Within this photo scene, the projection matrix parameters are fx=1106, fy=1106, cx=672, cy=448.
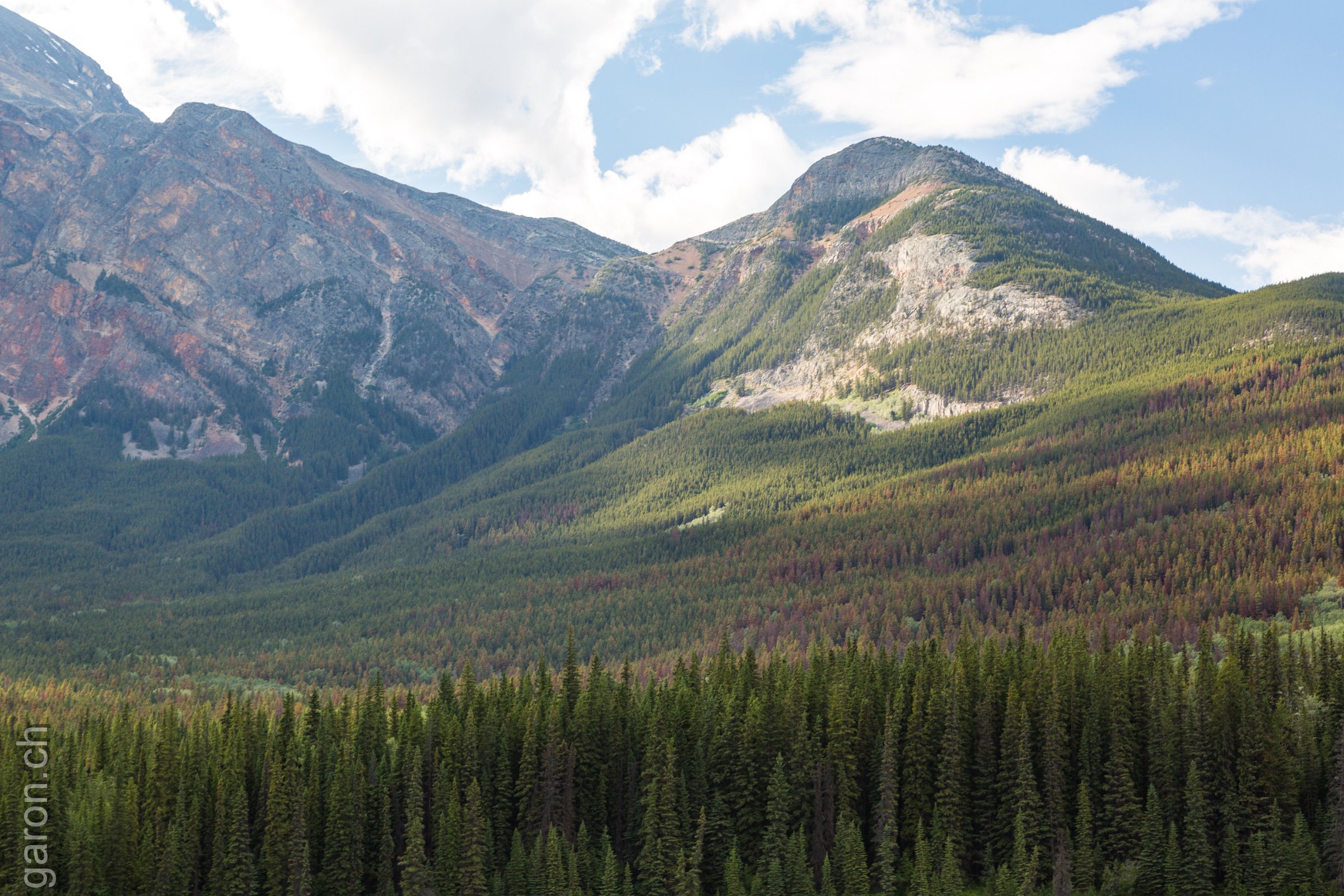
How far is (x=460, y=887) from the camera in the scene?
93.8 meters

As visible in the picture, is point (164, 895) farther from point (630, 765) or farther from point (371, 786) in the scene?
point (630, 765)

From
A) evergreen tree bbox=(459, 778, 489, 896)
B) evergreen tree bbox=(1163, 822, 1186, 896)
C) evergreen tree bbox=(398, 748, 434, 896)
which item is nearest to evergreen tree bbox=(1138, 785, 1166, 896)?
evergreen tree bbox=(1163, 822, 1186, 896)

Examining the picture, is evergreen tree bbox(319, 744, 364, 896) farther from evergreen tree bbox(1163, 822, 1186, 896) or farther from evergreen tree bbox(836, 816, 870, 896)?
evergreen tree bbox(1163, 822, 1186, 896)

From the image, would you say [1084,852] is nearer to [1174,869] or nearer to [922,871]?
[1174,869]

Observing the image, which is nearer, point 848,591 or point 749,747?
point 749,747

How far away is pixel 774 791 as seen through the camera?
99062mm

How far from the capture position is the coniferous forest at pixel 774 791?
9294cm

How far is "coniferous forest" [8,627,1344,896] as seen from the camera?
9294 centimetres

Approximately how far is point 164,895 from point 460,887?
24885mm

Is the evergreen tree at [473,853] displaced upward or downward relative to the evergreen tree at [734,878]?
upward

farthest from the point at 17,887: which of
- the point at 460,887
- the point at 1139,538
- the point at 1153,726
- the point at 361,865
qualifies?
the point at 1139,538

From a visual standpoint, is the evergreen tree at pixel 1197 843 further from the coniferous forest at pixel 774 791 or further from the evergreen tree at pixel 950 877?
the evergreen tree at pixel 950 877

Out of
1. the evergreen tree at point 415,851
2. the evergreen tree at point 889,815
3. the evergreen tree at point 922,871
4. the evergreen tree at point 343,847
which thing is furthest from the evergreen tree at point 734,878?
the evergreen tree at point 343,847

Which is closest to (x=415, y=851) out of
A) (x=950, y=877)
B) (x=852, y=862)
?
(x=852, y=862)
